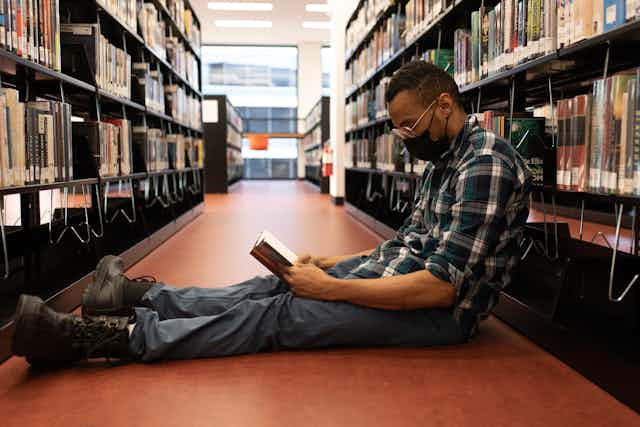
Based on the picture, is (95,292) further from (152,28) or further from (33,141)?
(152,28)

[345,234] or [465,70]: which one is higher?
[465,70]

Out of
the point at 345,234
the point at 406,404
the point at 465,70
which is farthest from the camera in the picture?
the point at 345,234

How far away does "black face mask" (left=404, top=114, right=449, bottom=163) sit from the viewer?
1.61 meters

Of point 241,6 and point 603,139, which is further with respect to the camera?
point 241,6

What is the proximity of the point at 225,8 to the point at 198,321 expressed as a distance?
12.4m

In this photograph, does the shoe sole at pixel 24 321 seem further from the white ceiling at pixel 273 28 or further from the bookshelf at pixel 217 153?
the white ceiling at pixel 273 28

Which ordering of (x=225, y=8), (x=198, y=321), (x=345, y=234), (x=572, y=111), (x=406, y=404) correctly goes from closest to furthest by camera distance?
(x=406, y=404) < (x=198, y=321) < (x=572, y=111) < (x=345, y=234) < (x=225, y=8)

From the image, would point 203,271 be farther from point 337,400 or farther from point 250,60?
point 250,60

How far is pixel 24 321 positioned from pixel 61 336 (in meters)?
0.12

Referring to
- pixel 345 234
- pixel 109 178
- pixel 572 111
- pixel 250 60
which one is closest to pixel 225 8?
pixel 250 60

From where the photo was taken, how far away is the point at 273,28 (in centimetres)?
1466

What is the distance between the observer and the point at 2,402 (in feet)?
4.46

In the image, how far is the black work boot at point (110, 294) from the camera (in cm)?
173

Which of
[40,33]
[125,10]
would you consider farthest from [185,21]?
[40,33]
